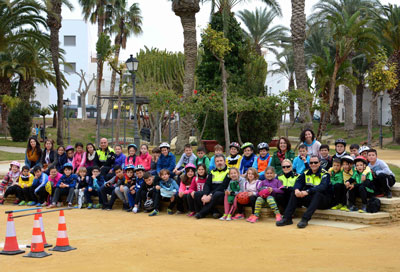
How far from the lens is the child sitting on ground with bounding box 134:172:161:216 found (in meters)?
12.6

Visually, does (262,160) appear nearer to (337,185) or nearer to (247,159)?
(247,159)

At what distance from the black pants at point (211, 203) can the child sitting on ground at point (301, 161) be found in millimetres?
1710

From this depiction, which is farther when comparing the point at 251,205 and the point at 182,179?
the point at 182,179

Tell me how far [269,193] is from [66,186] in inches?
232

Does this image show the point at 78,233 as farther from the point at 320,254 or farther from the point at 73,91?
the point at 73,91

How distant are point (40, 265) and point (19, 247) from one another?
4.82 feet

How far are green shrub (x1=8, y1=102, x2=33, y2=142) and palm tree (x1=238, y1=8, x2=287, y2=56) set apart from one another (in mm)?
19515

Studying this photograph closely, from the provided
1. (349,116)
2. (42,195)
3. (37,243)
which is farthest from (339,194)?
(349,116)

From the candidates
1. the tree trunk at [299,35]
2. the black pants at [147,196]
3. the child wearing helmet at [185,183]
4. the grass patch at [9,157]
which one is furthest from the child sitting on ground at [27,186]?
the grass patch at [9,157]

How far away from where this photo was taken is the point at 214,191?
11.8 m

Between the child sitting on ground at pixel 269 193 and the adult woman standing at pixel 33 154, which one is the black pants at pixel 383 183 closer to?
the child sitting on ground at pixel 269 193

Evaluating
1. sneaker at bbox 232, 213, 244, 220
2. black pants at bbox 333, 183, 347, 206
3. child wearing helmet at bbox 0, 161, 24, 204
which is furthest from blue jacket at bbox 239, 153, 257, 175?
child wearing helmet at bbox 0, 161, 24, 204

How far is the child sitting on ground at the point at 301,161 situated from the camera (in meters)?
11.6

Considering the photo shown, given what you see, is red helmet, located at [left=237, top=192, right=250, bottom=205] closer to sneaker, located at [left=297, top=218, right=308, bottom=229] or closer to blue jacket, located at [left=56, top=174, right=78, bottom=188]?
sneaker, located at [left=297, top=218, right=308, bottom=229]
